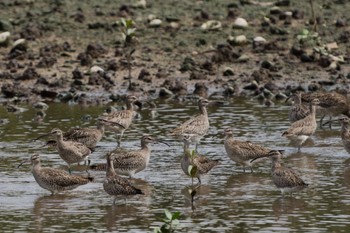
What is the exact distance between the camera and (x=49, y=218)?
1820 centimetres

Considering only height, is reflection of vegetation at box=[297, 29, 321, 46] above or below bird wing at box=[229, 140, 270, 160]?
above

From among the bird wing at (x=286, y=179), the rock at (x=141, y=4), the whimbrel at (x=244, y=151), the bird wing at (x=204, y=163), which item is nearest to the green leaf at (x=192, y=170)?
the bird wing at (x=286, y=179)

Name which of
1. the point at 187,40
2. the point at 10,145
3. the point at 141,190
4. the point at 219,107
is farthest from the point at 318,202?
the point at 187,40

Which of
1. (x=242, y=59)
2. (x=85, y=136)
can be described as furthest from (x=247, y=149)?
(x=242, y=59)

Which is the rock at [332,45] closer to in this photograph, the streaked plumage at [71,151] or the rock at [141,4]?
the rock at [141,4]

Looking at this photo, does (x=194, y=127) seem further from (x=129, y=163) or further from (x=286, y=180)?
(x=286, y=180)

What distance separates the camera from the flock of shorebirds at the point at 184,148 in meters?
19.5

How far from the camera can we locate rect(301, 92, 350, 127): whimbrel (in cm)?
2716

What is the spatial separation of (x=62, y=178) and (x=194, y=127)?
15.6ft

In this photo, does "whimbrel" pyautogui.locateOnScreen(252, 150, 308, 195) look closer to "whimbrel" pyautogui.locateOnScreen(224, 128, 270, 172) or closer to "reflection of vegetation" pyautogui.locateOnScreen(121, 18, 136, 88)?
"whimbrel" pyautogui.locateOnScreen(224, 128, 270, 172)

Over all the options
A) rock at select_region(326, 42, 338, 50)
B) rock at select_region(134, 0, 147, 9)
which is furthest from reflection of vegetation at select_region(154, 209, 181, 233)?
rock at select_region(134, 0, 147, 9)

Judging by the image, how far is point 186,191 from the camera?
19938mm

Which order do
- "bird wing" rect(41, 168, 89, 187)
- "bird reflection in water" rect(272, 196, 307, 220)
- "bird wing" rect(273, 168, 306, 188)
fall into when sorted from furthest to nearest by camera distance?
Result: "bird wing" rect(41, 168, 89, 187), "bird wing" rect(273, 168, 306, 188), "bird reflection in water" rect(272, 196, 307, 220)

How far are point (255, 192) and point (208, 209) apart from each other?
5.12 feet
